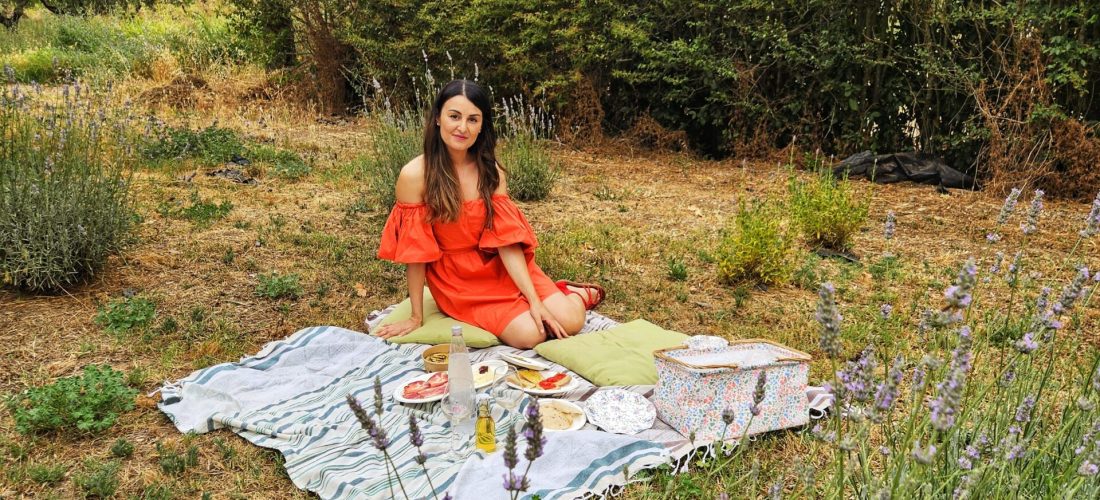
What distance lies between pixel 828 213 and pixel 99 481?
14.3 ft

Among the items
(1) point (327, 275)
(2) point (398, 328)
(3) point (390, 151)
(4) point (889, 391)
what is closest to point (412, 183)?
(2) point (398, 328)

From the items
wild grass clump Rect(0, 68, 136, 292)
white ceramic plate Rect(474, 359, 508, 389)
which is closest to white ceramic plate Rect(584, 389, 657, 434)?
white ceramic plate Rect(474, 359, 508, 389)

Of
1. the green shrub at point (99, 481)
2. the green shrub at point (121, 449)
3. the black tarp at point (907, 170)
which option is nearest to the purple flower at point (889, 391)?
the green shrub at point (99, 481)

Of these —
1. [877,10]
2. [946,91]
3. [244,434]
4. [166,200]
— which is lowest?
[244,434]

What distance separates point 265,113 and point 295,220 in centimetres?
455

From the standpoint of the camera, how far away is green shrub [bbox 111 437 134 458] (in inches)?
104

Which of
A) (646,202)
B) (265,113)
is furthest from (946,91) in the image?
(265,113)

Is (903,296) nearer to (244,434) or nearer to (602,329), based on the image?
(602,329)

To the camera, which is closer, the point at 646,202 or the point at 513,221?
the point at 513,221

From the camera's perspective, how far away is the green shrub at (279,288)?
424cm

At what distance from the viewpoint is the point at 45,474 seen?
246 centimetres

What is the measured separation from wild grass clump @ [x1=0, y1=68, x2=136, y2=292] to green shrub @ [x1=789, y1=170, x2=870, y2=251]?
4.16 metres

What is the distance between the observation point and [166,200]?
570 centimetres

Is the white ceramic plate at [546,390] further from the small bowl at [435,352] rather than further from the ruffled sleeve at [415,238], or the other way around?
the ruffled sleeve at [415,238]
